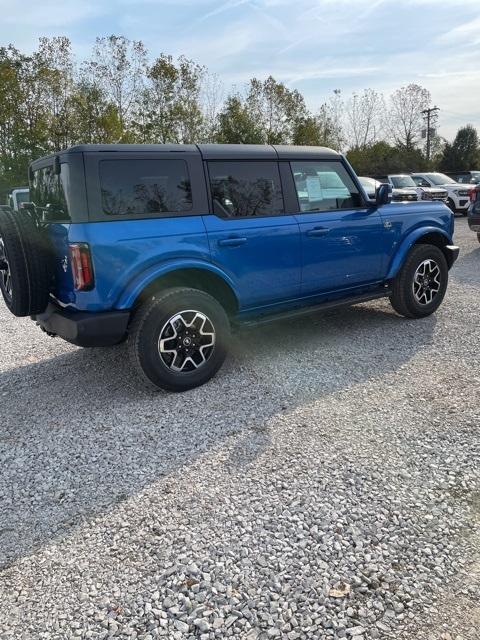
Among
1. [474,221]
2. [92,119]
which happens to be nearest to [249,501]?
[474,221]

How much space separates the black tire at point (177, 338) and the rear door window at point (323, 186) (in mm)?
1441

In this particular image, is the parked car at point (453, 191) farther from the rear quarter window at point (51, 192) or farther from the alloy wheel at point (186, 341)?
the rear quarter window at point (51, 192)

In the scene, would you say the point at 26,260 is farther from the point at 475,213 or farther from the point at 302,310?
the point at 475,213

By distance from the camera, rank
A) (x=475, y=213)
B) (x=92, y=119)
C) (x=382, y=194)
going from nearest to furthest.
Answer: (x=382, y=194) → (x=475, y=213) → (x=92, y=119)

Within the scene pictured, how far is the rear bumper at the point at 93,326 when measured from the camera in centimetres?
370

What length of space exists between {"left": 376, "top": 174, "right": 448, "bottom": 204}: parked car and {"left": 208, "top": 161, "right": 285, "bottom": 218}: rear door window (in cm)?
1501

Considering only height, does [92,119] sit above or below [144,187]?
above

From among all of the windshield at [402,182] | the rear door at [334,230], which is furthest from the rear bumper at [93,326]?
the windshield at [402,182]

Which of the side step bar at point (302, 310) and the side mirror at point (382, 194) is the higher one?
the side mirror at point (382, 194)

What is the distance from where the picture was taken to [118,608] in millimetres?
2066

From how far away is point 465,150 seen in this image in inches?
1773

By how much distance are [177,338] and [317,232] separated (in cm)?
171

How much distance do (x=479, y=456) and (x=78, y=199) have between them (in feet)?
10.3

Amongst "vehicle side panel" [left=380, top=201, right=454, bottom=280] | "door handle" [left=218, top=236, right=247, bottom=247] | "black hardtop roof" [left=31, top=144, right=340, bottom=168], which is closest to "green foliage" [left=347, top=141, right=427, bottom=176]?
"vehicle side panel" [left=380, top=201, right=454, bottom=280]
